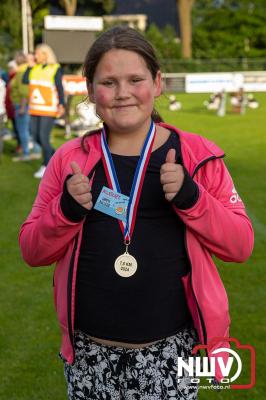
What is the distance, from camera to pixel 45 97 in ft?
30.5

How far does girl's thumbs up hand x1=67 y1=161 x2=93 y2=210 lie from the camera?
6.24ft

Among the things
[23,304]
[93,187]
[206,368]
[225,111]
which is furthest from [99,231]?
[225,111]

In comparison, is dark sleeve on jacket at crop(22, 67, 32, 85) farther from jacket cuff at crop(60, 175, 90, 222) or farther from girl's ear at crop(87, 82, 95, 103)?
jacket cuff at crop(60, 175, 90, 222)

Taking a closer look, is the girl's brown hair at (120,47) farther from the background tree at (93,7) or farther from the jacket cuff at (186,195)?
the background tree at (93,7)

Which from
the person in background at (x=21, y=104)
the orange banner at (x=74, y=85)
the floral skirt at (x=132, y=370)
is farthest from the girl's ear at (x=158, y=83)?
the orange banner at (x=74, y=85)

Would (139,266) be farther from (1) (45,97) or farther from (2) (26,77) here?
(2) (26,77)

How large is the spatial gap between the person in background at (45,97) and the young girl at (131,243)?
7324 millimetres

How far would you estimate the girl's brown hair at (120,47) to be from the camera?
80.2 inches

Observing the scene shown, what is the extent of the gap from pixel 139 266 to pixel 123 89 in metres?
0.57

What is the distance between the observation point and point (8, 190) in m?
9.07

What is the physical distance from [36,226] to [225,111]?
19255mm

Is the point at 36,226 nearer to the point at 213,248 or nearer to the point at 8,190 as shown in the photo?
the point at 213,248

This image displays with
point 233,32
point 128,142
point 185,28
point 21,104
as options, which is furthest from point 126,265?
point 233,32

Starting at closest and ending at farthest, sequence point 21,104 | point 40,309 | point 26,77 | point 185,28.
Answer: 1. point 40,309
2. point 26,77
3. point 21,104
4. point 185,28
